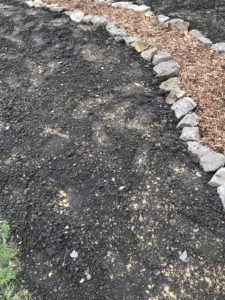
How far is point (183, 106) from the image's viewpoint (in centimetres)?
401

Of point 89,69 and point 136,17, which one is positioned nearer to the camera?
point 89,69

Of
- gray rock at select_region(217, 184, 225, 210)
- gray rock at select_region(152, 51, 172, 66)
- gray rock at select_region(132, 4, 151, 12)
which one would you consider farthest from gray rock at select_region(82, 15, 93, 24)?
gray rock at select_region(217, 184, 225, 210)

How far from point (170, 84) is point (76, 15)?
2.05m

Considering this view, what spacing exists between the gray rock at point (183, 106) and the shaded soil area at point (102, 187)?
8 cm

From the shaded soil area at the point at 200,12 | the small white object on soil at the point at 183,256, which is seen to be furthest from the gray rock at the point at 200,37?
the small white object on soil at the point at 183,256

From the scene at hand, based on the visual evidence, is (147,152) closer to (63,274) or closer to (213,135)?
(213,135)

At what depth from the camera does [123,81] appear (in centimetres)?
445

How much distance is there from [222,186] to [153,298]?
1027 mm

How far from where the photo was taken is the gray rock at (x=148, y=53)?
4.74 m

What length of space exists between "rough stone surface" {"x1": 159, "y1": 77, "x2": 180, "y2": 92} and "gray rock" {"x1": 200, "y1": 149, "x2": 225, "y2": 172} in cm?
100

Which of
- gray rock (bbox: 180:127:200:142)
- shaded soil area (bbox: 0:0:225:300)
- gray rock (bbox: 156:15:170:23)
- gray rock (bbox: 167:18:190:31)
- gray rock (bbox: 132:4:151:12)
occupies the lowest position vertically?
shaded soil area (bbox: 0:0:225:300)

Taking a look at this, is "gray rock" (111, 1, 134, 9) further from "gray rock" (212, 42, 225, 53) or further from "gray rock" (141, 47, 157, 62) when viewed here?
"gray rock" (212, 42, 225, 53)

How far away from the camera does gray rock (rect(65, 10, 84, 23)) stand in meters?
5.58

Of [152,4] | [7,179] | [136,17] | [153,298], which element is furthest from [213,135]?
[152,4]
